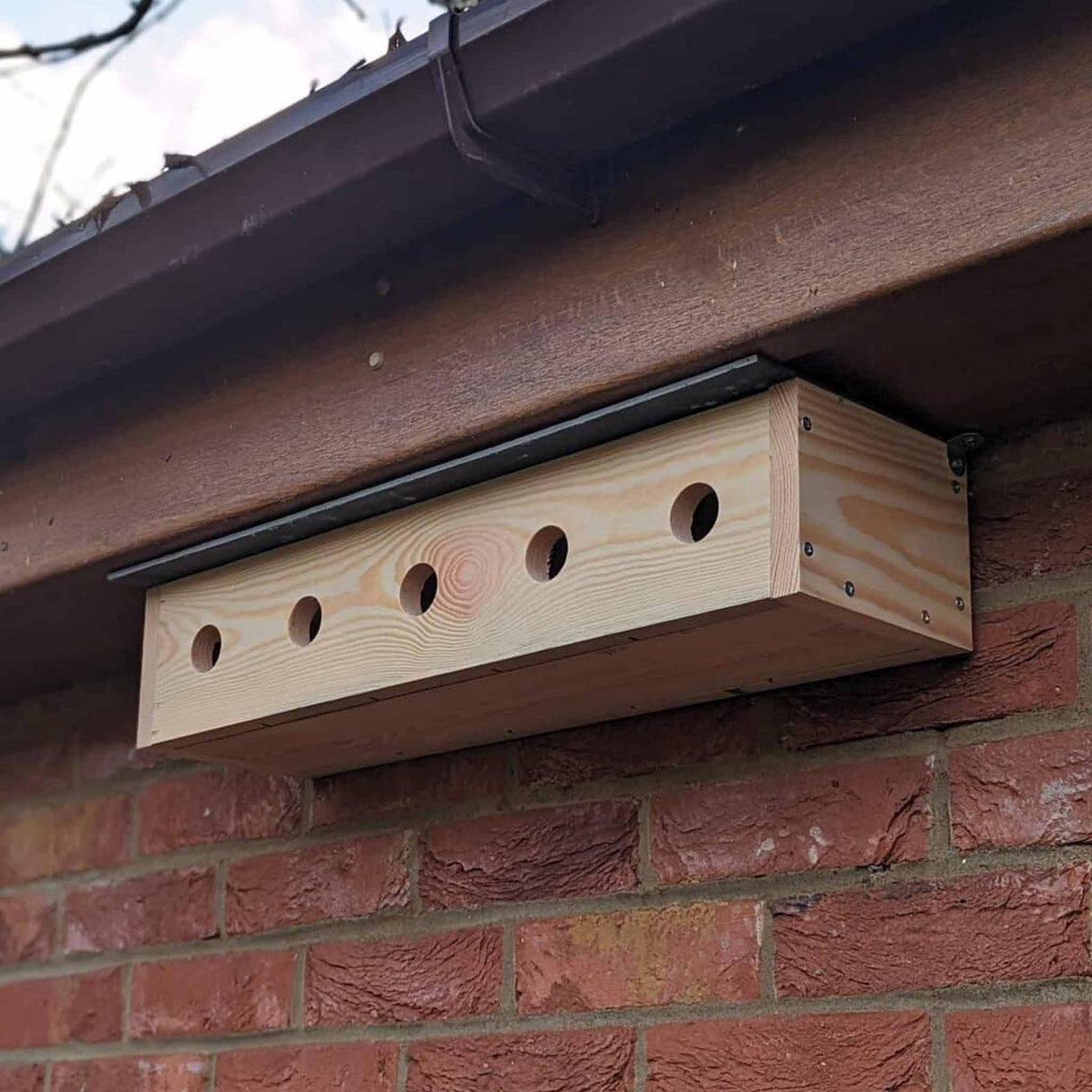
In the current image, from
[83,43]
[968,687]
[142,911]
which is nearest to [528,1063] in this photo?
[968,687]

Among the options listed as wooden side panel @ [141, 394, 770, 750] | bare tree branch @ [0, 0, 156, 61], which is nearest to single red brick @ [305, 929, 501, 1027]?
wooden side panel @ [141, 394, 770, 750]

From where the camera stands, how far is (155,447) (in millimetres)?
1721

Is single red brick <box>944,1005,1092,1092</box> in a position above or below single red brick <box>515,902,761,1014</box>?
below

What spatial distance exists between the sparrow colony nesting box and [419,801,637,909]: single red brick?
9 cm

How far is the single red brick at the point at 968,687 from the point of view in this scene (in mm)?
1412

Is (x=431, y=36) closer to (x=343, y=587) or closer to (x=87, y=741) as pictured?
(x=343, y=587)

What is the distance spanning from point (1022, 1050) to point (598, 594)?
1.52ft

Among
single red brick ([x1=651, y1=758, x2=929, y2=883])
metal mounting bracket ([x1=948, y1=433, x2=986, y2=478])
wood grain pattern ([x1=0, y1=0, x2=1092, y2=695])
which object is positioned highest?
wood grain pattern ([x1=0, y1=0, x2=1092, y2=695])

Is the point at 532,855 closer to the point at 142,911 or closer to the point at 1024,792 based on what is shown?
the point at 1024,792

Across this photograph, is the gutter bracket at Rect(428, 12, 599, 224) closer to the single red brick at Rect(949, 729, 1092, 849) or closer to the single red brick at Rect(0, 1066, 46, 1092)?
the single red brick at Rect(949, 729, 1092, 849)

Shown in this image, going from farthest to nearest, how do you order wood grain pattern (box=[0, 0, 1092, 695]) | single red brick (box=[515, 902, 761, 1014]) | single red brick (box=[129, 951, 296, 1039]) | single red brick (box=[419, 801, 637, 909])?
single red brick (box=[129, 951, 296, 1039]) → single red brick (box=[419, 801, 637, 909]) → single red brick (box=[515, 902, 761, 1014]) → wood grain pattern (box=[0, 0, 1092, 695])

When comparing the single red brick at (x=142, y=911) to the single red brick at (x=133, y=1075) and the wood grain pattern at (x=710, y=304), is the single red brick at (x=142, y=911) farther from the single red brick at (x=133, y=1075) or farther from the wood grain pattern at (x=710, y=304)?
the wood grain pattern at (x=710, y=304)

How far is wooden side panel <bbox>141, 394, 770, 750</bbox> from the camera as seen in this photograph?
1315mm

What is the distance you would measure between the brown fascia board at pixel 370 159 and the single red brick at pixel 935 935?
63 cm
